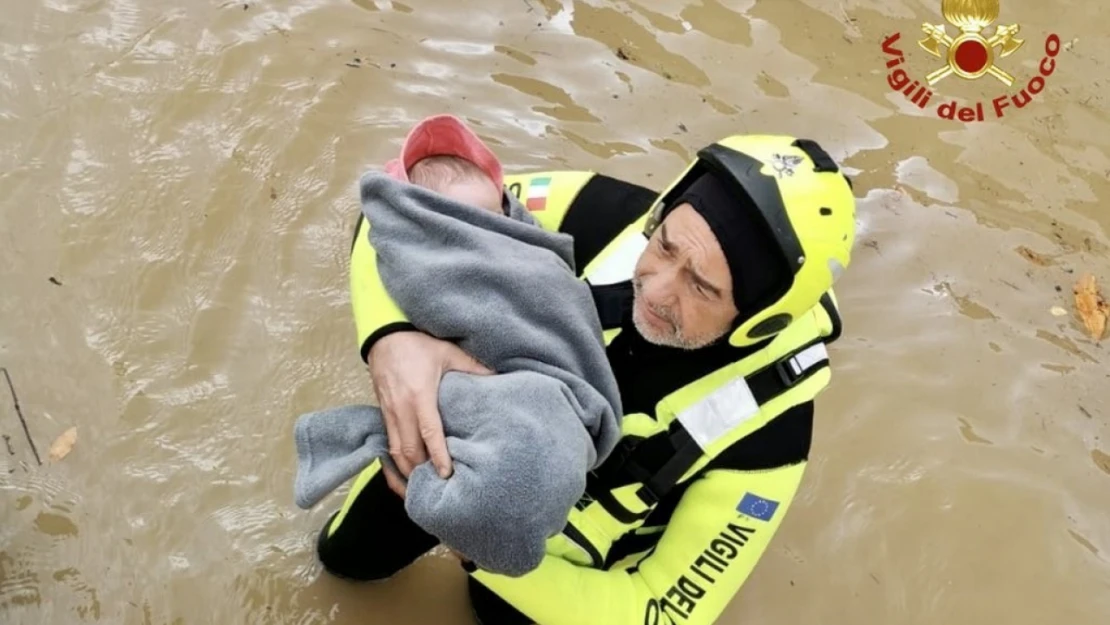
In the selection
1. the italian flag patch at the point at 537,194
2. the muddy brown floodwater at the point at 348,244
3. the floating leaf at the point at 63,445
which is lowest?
the floating leaf at the point at 63,445

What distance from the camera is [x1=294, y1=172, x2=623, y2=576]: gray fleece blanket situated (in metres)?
1.47

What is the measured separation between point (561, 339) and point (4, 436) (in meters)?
1.75

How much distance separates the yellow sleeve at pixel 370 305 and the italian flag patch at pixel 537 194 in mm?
422

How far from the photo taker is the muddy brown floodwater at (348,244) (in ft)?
8.16

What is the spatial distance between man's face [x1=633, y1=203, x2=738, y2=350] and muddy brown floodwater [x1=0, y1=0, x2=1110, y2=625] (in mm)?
1134

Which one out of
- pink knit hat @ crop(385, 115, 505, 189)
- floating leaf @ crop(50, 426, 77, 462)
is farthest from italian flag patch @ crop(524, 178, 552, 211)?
floating leaf @ crop(50, 426, 77, 462)

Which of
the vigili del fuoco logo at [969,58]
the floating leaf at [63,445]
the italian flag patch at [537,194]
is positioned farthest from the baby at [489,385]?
the vigili del fuoco logo at [969,58]

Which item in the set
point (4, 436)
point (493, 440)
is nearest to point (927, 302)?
point (493, 440)

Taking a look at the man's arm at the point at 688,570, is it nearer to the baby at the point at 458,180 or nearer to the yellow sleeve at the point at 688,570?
the yellow sleeve at the point at 688,570

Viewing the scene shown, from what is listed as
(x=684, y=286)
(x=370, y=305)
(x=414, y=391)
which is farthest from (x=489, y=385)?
(x=684, y=286)

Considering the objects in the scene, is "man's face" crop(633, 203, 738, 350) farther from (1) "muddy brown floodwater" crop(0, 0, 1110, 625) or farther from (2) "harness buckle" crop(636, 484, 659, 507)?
(1) "muddy brown floodwater" crop(0, 0, 1110, 625)

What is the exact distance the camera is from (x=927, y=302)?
324 centimetres

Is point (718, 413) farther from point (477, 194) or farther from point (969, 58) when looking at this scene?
point (969, 58)

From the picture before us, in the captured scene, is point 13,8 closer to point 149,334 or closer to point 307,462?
point 149,334
